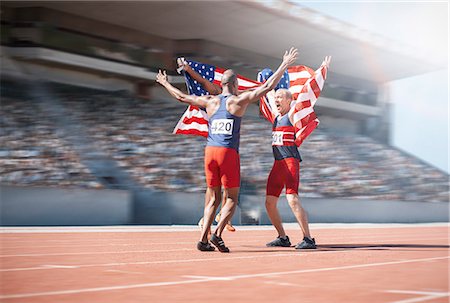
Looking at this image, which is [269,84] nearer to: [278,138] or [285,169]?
[278,138]

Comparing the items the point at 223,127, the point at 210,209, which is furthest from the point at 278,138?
the point at 210,209

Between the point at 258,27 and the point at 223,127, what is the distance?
68.9 feet

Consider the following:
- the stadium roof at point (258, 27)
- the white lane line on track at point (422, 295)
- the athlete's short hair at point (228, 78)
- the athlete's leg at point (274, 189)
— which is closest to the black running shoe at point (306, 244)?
the athlete's leg at point (274, 189)

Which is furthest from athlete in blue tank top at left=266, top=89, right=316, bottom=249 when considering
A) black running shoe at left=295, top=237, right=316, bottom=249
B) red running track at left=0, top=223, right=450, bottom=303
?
red running track at left=0, top=223, right=450, bottom=303

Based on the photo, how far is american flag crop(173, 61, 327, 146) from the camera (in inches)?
365

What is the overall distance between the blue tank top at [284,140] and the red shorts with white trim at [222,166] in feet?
3.37

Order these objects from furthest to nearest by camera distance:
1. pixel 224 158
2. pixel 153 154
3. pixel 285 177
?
1. pixel 153 154
2. pixel 285 177
3. pixel 224 158

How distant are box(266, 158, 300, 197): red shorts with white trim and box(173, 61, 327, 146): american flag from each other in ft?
1.03

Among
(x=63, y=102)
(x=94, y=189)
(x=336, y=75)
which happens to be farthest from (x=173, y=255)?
(x=336, y=75)

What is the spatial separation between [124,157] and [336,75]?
17.8m

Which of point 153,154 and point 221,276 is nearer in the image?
point 221,276

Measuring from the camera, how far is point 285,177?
28.8 ft

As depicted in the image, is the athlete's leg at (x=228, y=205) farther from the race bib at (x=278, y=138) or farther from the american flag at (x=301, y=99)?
the american flag at (x=301, y=99)

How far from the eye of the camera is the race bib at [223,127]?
7934 millimetres
